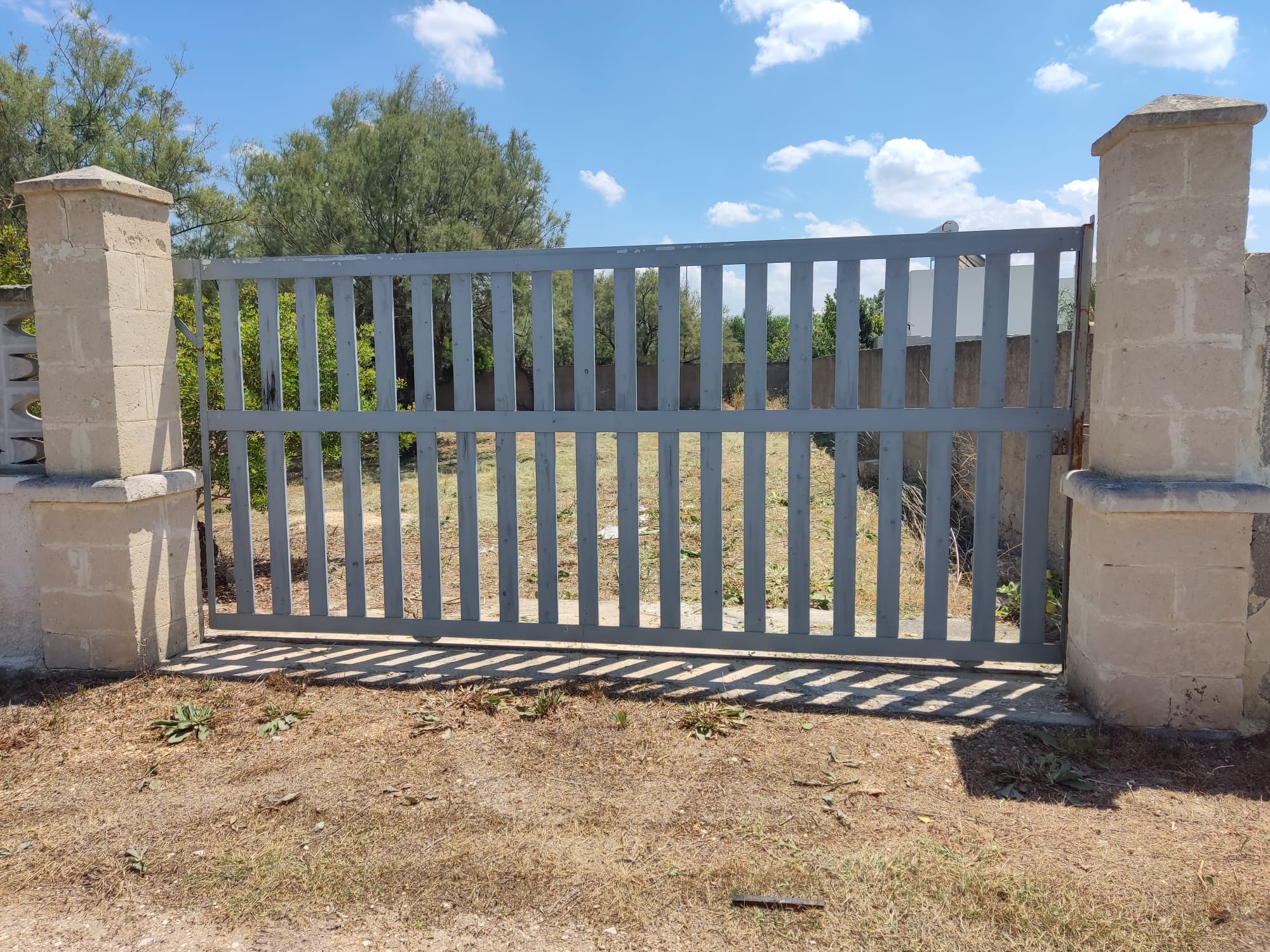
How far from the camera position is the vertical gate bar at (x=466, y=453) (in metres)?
4.21

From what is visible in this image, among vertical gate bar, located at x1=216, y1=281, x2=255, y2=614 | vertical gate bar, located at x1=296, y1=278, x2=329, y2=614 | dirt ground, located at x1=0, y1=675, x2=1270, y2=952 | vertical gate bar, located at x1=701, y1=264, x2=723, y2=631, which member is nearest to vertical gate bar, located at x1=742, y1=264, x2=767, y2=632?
vertical gate bar, located at x1=701, y1=264, x2=723, y2=631

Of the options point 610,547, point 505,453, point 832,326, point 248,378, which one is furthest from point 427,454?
Result: point 832,326

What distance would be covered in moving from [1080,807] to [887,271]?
7.55 feet

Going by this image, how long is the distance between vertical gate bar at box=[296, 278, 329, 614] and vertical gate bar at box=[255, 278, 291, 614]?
0.11 metres

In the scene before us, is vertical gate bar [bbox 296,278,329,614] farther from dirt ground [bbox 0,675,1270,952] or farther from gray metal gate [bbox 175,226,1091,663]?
dirt ground [bbox 0,675,1270,952]

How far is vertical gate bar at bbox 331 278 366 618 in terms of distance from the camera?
432 centimetres

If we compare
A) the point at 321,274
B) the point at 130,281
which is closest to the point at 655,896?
the point at 321,274

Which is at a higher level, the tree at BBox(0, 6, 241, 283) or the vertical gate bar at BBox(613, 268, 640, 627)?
the tree at BBox(0, 6, 241, 283)

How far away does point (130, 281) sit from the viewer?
4.10 m

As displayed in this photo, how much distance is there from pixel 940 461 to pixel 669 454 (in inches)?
49.3

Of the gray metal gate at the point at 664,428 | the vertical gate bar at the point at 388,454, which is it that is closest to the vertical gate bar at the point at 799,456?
the gray metal gate at the point at 664,428

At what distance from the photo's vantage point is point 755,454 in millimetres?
4047

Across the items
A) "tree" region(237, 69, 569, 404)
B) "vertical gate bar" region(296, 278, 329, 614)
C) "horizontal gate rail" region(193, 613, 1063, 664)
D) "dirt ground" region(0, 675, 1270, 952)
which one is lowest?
"dirt ground" region(0, 675, 1270, 952)

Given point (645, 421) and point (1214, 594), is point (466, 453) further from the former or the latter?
point (1214, 594)
